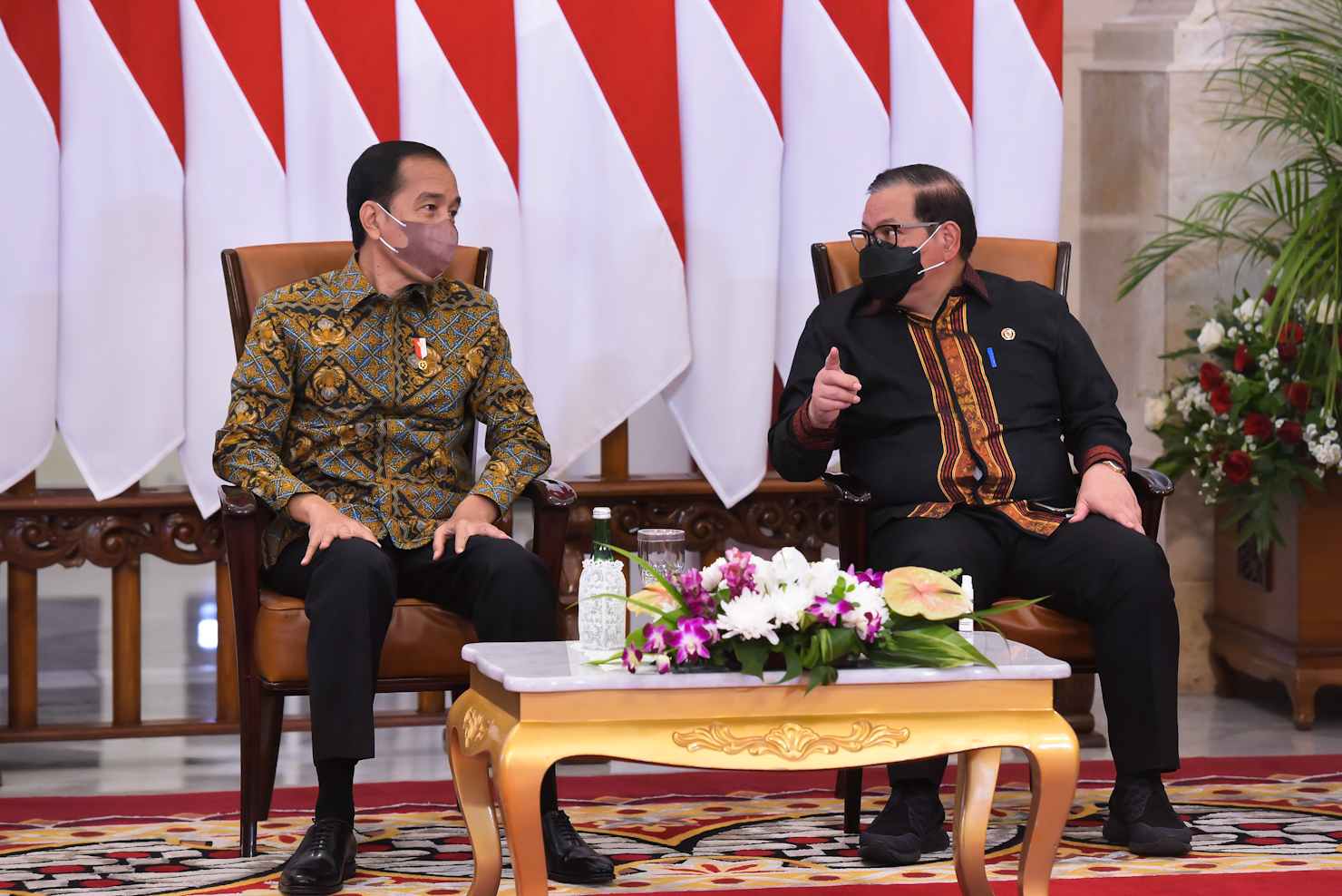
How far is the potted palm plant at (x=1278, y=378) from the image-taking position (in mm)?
3316

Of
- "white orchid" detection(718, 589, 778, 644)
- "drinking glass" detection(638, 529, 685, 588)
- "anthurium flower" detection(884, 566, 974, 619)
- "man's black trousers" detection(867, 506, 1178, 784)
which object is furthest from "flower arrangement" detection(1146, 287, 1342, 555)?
"white orchid" detection(718, 589, 778, 644)

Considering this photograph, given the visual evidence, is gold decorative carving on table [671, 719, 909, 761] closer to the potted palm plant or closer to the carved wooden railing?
the carved wooden railing

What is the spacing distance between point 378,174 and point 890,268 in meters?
0.94

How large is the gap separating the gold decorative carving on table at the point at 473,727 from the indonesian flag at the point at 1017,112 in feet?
6.18

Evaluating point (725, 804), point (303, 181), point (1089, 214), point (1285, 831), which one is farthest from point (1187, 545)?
point (303, 181)

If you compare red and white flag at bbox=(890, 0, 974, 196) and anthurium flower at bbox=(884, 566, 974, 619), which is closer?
anthurium flower at bbox=(884, 566, 974, 619)

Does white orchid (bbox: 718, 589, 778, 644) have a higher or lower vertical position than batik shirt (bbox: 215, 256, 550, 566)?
lower

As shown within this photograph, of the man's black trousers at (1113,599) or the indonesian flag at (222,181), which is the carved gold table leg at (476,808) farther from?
the indonesian flag at (222,181)

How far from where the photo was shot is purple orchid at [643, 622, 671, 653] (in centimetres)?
176

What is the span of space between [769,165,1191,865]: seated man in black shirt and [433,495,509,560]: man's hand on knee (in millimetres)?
→ 531

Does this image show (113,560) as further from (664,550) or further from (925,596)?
(925,596)

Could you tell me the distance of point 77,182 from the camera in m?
3.05

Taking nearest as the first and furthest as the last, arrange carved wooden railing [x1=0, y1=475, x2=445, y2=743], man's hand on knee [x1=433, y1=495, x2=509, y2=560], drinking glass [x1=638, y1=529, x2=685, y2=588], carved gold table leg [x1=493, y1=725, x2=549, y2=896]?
carved gold table leg [x1=493, y1=725, x2=549, y2=896]
drinking glass [x1=638, y1=529, x2=685, y2=588]
man's hand on knee [x1=433, y1=495, x2=509, y2=560]
carved wooden railing [x1=0, y1=475, x2=445, y2=743]

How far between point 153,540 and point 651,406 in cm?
117
